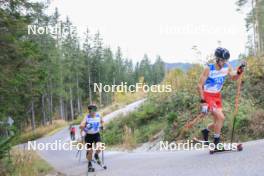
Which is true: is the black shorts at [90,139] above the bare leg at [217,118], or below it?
below

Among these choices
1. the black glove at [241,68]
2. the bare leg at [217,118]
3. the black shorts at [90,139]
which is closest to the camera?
the black glove at [241,68]

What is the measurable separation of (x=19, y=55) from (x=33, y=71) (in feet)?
3.71

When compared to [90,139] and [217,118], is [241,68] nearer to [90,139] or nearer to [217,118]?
[217,118]

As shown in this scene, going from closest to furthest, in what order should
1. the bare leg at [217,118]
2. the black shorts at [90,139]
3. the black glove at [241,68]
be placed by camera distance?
1. the black glove at [241,68]
2. the bare leg at [217,118]
3. the black shorts at [90,139]

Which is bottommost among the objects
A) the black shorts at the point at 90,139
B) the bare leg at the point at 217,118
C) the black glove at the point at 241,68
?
the black shorts at the point at 90,139

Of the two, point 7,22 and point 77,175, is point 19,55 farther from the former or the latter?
point 77,175

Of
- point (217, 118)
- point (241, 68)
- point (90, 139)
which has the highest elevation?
point (241, 68)

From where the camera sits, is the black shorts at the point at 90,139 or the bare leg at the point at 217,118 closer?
the bare leg at the point at 217,118

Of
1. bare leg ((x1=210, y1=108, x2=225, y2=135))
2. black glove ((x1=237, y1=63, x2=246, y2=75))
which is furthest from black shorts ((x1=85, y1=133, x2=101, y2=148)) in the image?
black glove ((x1=237, y1=63, x2=246, y2=75))

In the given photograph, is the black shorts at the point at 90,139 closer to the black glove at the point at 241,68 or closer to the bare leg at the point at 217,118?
the bare leg at the point at 217,118

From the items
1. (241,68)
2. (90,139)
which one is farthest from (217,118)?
(90,139)

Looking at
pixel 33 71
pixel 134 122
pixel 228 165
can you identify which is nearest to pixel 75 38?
pixel 134 122

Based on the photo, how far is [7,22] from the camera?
1466cm

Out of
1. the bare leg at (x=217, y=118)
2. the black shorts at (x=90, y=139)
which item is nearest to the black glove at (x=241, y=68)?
the bare leg at (x=217, y=118)
